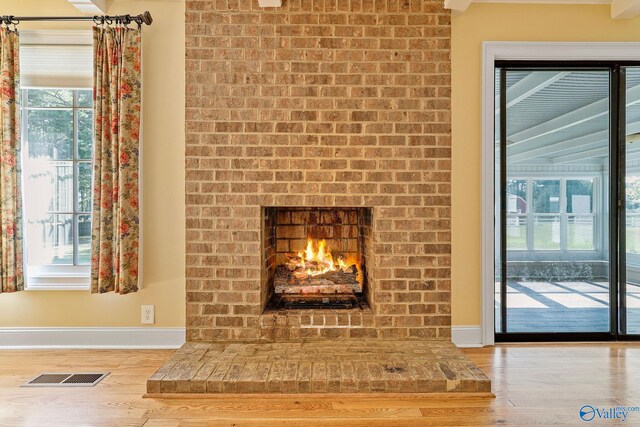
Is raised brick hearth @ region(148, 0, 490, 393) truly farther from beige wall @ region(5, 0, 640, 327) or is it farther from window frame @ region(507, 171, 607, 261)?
window frame @ region(507, 171, 607, 261)

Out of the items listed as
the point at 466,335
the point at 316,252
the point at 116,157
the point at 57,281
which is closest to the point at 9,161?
the point at 116,157

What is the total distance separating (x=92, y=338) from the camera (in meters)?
2.98

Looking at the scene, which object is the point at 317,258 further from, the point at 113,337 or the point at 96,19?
the point at 96,19

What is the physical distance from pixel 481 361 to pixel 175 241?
7.44 ft

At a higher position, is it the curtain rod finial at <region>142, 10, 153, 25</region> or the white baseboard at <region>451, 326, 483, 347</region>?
the curtain rod finial at <region>142, 10, 153, 25</region>

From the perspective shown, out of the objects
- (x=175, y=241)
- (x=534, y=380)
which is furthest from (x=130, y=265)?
(x=534, y=380)

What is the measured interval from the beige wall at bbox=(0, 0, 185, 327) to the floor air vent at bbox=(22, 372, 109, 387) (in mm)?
520

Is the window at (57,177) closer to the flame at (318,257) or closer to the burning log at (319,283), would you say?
the burning log at (319,283)

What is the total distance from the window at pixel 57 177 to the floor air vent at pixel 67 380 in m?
0.79

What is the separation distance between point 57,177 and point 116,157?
23.7 inches

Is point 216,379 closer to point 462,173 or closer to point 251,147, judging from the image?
point 251,147

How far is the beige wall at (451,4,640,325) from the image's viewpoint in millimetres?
2961

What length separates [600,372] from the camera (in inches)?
99.2

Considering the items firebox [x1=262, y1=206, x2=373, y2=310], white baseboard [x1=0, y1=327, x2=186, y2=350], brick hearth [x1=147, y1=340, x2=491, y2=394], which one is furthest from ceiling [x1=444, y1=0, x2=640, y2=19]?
white baseboard [x1=0, y1=327, x2=186, y2=350]
